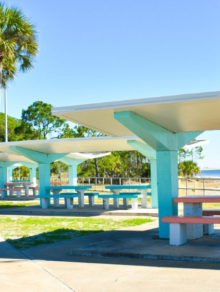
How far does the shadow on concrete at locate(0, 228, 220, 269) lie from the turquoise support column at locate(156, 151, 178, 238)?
48 cm

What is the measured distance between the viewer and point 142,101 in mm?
8320

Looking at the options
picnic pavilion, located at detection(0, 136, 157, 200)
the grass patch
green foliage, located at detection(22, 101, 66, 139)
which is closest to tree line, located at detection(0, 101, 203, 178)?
green foliage, located at detection(22, 101, 66, 139)

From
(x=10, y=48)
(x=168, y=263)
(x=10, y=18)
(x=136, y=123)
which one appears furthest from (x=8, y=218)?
(x=168, y=263)

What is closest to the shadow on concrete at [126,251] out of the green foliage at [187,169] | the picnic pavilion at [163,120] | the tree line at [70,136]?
the picnic pavilion at [163,120]

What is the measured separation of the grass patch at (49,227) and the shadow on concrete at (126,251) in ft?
0.39

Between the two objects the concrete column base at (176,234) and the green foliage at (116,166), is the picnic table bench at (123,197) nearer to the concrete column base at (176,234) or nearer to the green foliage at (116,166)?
the concrete column base at (176,234)

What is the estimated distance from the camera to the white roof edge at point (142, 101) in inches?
305

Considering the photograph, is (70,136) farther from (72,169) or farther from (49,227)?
(49,227)

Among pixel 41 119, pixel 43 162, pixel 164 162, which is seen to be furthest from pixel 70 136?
pixel 164 162

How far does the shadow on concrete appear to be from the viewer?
7.55 meters

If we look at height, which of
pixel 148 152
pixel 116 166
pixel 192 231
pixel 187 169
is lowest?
pixel 192 231

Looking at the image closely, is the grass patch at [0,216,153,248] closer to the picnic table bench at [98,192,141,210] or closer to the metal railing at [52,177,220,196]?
the picnic table bench at [98,192,141,210]

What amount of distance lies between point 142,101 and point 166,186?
2541 millimetres

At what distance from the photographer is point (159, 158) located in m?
10.4
